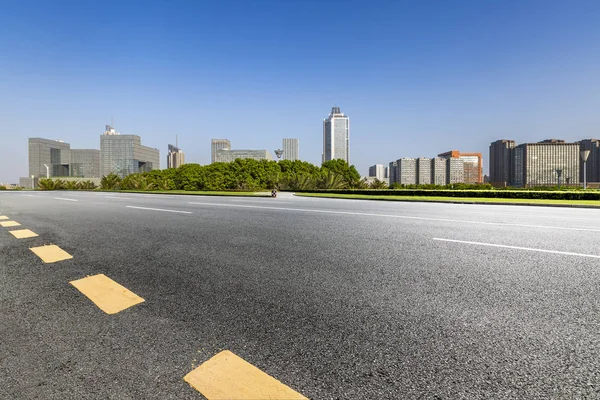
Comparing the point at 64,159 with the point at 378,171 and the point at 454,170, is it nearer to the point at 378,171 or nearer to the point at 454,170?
the point at 378,171

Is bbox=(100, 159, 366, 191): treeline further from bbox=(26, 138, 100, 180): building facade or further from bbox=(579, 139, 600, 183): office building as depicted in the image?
bbox=(26, 138, 100, 180): building facade

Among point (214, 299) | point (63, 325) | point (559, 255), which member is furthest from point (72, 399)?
point (559, 255)

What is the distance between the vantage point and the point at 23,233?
571 cm

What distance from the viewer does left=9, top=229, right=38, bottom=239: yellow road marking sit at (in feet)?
17.8

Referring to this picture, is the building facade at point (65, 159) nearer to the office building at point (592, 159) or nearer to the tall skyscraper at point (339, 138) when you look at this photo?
the tall skyscraper at point (339, 138)

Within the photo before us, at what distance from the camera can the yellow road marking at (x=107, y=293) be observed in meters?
2.41

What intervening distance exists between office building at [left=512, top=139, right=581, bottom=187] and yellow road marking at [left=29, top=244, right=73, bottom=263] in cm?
12773

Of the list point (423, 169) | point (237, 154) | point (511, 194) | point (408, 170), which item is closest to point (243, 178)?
point (511, 194)

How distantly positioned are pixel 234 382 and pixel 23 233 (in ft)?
21.7

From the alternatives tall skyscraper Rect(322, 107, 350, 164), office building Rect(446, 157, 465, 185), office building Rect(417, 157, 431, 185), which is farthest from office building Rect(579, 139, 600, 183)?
tall skyscraper Rect(322, 107, 350, 164)

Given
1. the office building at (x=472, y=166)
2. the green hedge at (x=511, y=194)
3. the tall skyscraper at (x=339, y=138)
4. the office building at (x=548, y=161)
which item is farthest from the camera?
the tall skyscraper at (x=339, y=138)

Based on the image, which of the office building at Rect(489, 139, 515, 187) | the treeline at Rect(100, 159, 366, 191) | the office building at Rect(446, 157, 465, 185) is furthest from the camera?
the office building at Rect(446, 157, 465, 185)

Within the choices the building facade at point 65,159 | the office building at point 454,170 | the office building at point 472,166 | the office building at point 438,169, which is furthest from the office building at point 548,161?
the building facade at point 65,159

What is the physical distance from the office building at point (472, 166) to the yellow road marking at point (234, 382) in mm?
154241
